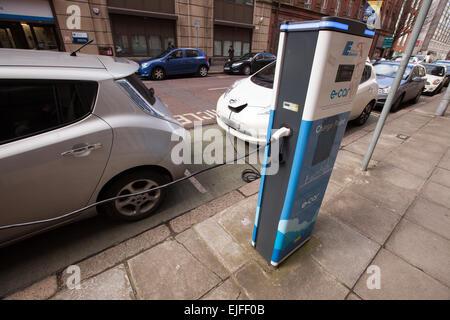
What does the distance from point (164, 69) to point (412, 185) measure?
1159 centimetres

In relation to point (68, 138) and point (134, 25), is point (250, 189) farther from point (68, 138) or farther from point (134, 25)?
point (134, 25)

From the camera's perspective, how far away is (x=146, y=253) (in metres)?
2.25

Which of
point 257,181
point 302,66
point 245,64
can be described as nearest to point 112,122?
point 302,66

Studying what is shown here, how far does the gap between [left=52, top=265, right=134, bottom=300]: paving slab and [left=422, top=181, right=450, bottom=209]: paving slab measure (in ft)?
13.7

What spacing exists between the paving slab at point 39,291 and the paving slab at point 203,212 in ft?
3.83

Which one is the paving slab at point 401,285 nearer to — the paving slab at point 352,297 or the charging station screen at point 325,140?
the paving slab at point 352,297

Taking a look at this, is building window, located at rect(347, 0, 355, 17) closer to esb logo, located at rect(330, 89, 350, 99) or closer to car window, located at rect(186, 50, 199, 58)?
car window, located at rect(186, 50, 199, 58)

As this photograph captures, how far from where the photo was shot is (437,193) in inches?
134

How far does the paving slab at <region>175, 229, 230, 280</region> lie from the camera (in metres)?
2.11

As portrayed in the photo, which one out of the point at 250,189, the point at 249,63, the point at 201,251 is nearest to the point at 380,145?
the point at 250,189

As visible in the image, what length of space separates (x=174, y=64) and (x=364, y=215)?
1189cm

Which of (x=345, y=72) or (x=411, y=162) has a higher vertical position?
(x=345, y=72)
